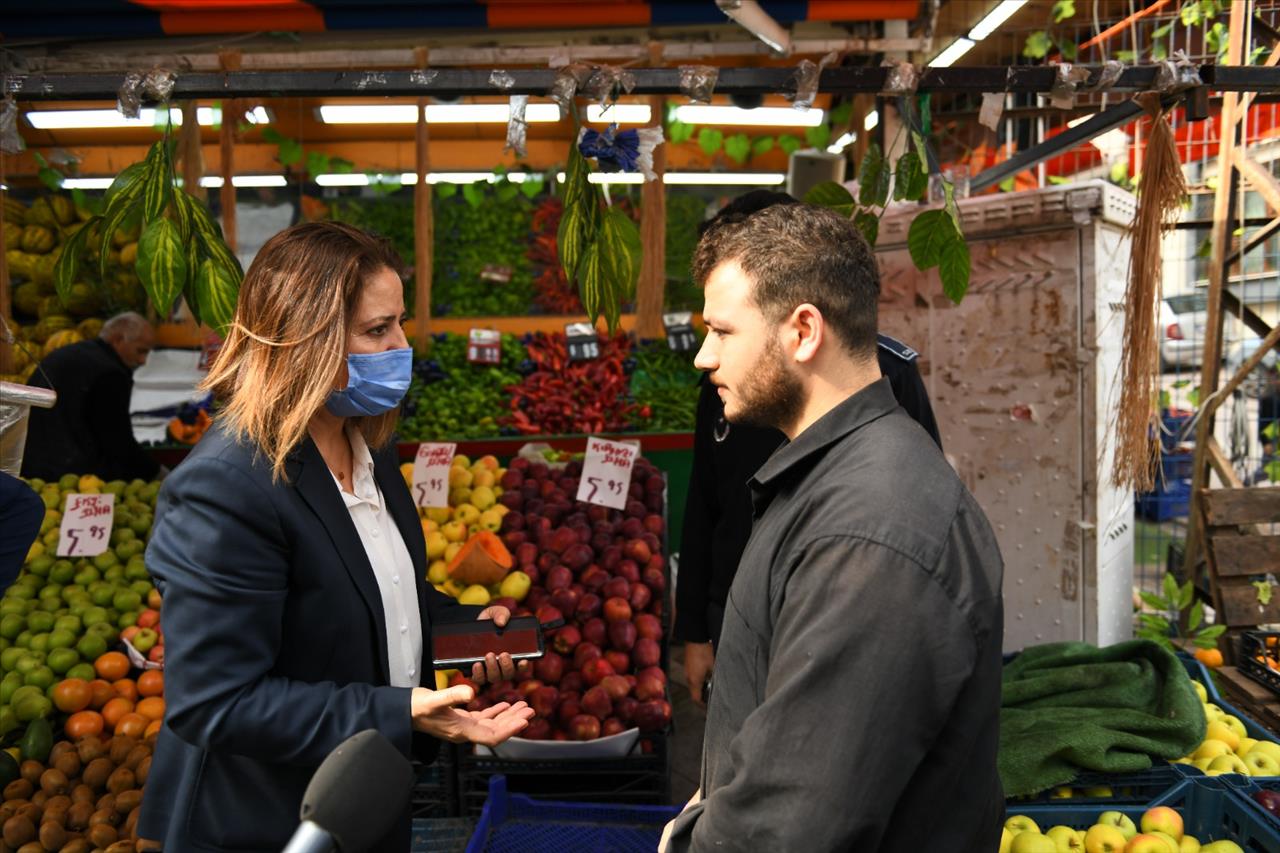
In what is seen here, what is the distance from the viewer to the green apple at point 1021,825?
2307mm

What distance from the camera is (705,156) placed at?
8.36m

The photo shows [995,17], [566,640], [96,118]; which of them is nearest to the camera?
[566,640]

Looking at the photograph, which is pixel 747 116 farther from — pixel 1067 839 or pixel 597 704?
pixel 1067 839

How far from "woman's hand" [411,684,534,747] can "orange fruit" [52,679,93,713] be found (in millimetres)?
2189

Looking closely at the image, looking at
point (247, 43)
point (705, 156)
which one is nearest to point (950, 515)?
point (247, 43)

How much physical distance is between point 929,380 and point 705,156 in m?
4.68

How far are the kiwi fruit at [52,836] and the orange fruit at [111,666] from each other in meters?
0.72

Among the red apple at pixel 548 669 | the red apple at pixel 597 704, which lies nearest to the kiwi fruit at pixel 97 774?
the red apple at pixel 548 669

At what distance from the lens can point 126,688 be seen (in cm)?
328

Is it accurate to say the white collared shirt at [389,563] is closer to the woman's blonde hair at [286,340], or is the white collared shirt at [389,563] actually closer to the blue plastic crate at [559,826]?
the woman's blonde hair at [286,340]

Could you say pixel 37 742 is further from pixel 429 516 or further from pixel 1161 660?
pixel 1161 660

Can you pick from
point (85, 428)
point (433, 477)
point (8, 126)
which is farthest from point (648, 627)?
point (85, 428)

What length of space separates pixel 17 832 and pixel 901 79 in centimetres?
317

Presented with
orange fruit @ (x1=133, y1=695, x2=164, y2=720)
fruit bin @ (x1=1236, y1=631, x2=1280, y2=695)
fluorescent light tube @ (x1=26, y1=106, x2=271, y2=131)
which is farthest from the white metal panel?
fluorescent light tube @ (x1=26, y1=106, x2=271, y2=131)
